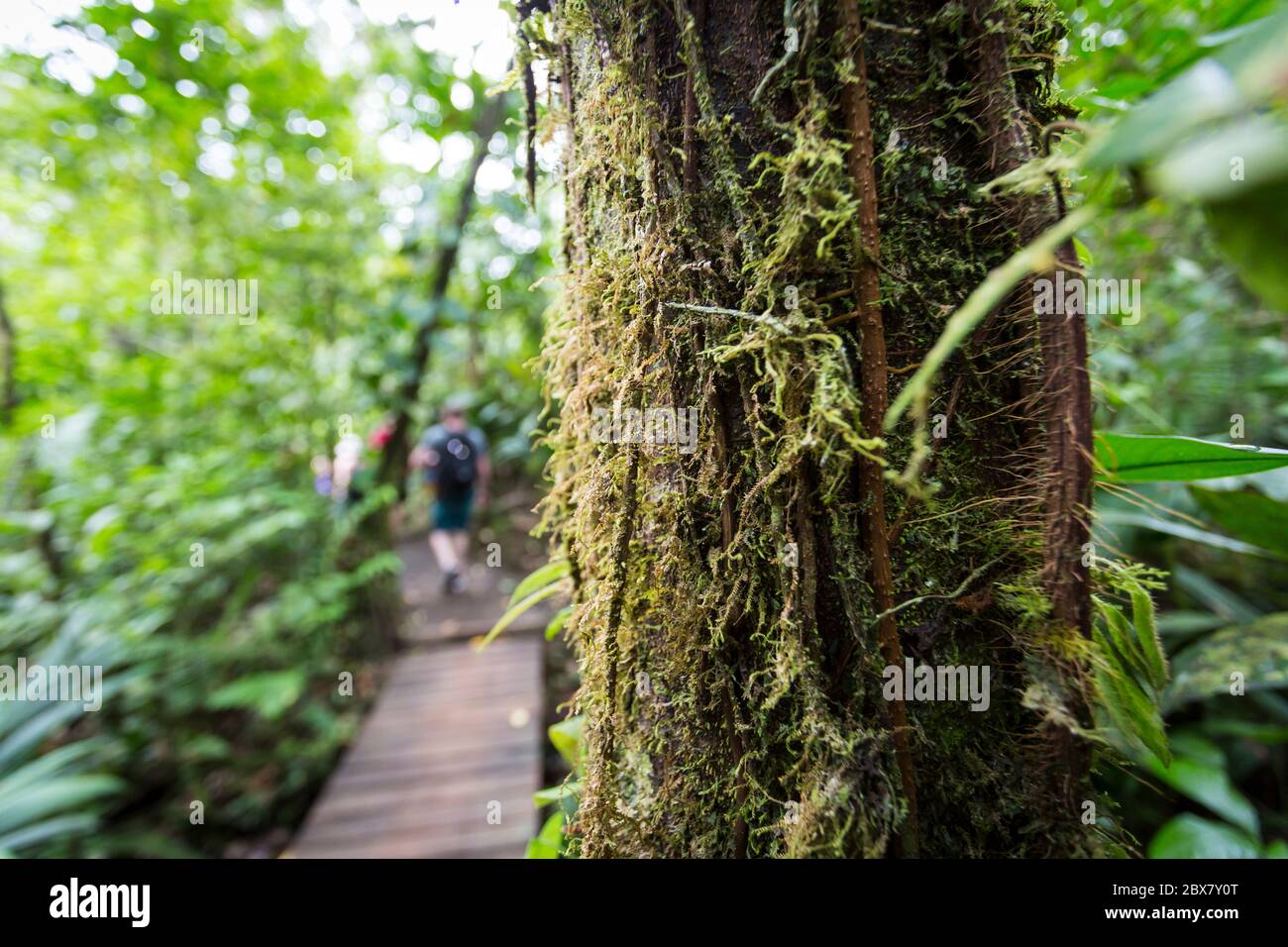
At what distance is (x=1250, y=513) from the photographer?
135 centimetres

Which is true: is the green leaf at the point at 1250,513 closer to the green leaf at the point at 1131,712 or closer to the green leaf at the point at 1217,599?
the green leaf at the point at 1217,599

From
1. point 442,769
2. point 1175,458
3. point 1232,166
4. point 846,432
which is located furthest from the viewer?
point 442,769

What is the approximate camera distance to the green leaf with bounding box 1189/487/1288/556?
4.28ft

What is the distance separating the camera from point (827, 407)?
524 mm

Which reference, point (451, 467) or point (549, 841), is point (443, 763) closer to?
point (451, 467)

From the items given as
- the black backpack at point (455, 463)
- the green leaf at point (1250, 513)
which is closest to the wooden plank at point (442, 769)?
the black backpack at point (455, 463)

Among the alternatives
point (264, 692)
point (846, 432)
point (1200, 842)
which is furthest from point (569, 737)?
point (264, 692)

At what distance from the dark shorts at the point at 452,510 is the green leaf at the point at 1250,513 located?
13.7ft

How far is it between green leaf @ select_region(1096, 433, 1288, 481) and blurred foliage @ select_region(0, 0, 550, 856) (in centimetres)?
292

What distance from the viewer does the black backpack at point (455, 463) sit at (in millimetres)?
4387

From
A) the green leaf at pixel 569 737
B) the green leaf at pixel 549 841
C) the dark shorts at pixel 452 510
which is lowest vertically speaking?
the green leaf at pixel 549 841

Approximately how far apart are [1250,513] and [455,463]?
4177 mm

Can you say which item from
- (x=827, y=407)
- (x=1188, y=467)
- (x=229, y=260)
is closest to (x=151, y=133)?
(x=229, y=260)
